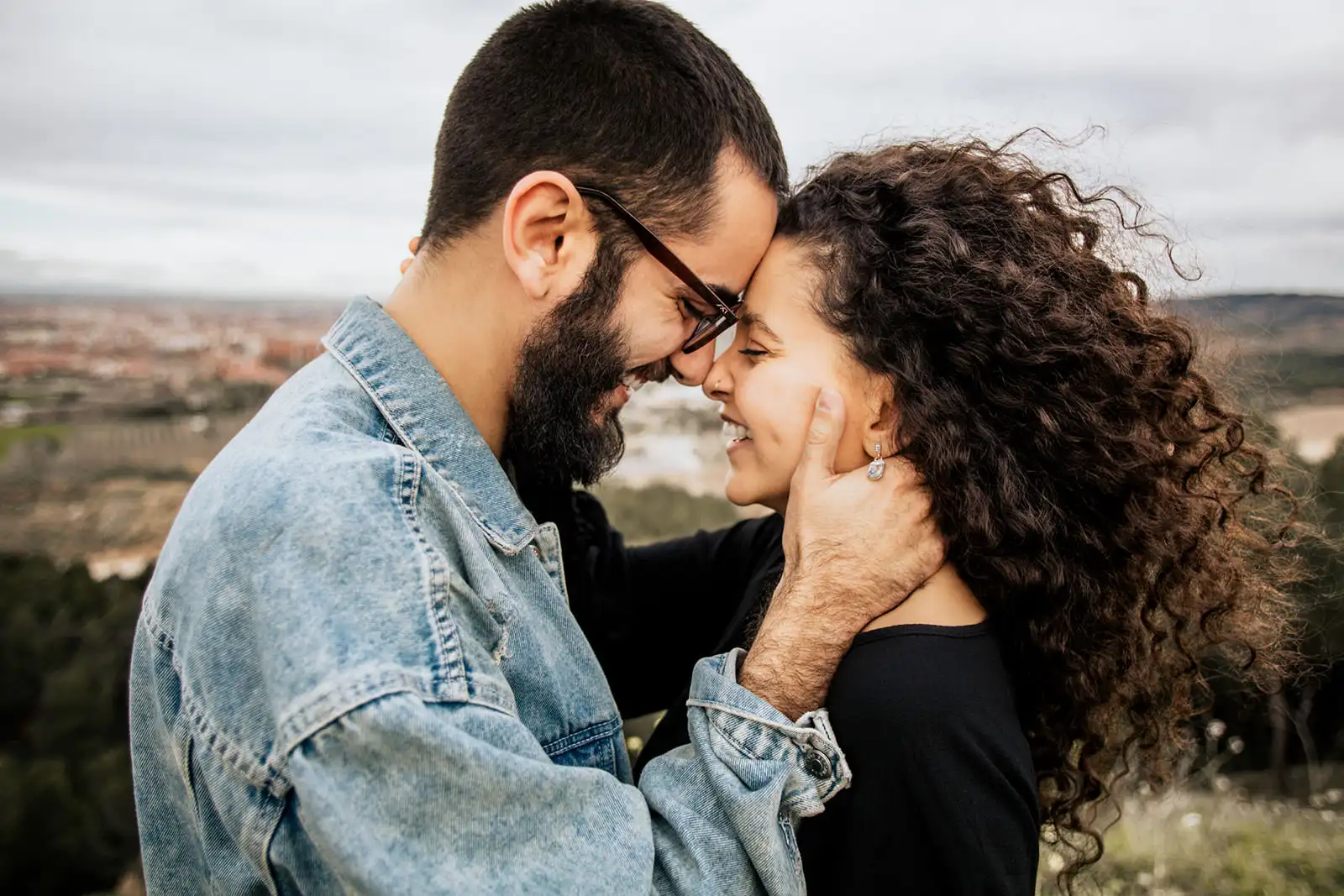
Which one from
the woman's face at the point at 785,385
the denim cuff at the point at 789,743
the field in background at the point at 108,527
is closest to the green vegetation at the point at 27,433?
the field in background at the point at 108,527

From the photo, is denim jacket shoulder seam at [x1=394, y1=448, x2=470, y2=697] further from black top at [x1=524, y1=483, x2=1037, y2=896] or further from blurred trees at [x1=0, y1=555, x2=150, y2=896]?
blurred trees at [x1=0, y1=555, x2=150, y2=896]

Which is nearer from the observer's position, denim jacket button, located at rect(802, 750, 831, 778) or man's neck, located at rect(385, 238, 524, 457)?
denim jacket button, located at rect(802, 750, 831, 778)

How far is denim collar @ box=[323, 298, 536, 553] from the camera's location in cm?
202

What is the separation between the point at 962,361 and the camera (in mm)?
2275

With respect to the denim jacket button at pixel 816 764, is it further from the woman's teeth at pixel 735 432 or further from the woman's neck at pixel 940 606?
the woman's teeth at pixel 735 432

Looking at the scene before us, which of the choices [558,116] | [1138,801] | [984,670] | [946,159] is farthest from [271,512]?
[1138,801]

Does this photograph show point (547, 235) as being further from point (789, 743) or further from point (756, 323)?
point (789, 743)

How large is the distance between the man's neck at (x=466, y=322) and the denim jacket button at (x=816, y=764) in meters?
1.03

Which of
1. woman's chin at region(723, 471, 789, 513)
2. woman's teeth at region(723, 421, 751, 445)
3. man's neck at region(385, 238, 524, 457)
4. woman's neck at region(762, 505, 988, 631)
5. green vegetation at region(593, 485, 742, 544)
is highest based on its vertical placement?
man's neck at region(385, 238, 524, 457)

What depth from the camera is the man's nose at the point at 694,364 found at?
2.52 m

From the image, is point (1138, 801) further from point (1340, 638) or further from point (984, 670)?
point (984, 670)

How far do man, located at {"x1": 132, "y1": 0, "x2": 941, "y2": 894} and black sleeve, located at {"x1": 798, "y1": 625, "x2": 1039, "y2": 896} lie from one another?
9cm

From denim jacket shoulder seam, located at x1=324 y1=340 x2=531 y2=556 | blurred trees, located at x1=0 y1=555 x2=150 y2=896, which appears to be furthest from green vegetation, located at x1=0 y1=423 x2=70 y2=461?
denim jacket shoulder seam, located at x1=324 y1=340 x2=531 y2=556

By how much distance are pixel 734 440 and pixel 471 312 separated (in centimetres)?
77
